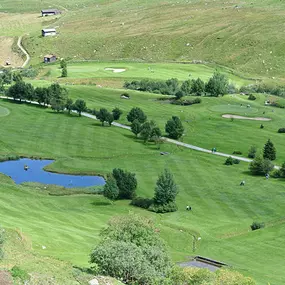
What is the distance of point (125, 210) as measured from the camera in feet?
305

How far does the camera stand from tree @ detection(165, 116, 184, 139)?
137875 mm

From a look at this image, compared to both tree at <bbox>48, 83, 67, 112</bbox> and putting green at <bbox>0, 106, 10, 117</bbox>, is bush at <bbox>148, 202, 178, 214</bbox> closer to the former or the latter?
putting green at <bbox>0, 106, 10, 117</bbox>

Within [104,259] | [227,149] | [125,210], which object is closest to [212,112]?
[227,149]

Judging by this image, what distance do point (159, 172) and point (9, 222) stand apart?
43.8 meters

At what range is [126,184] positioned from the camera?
98875 mm

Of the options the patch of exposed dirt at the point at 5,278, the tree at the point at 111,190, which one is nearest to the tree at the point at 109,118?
the tree at the point at 111,190

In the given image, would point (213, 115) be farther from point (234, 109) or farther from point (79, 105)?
point (79, 105)

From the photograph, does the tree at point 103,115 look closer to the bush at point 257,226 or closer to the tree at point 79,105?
the tree at point 79,105

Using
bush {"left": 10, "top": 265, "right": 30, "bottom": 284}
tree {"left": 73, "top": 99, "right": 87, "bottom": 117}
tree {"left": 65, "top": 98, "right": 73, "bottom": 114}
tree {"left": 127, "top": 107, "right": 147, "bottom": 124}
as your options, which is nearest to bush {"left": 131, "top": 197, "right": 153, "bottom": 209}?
tree {"left": 127, "top": 107, "right": 147, "bottom": 124}

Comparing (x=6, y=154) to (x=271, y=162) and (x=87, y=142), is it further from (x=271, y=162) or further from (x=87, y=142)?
(x=271, y=162)

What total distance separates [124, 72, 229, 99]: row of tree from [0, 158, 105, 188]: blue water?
66643 millimetres

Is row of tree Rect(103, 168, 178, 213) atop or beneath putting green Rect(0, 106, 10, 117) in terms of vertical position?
beneath

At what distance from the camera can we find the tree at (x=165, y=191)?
9456 cm

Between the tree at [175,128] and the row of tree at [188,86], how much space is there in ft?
127
